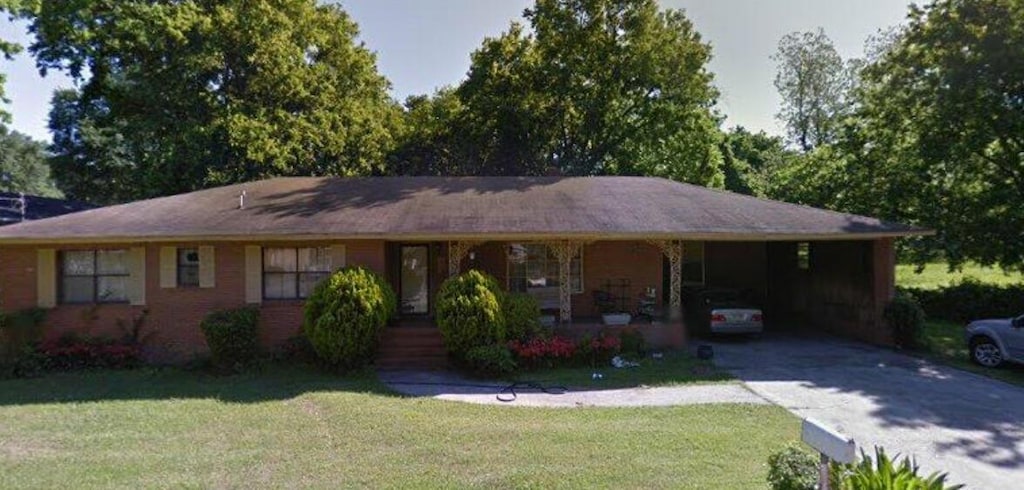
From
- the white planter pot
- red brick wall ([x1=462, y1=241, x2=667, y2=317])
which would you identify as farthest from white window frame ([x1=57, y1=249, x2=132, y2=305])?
the white planter pot

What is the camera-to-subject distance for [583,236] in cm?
1207

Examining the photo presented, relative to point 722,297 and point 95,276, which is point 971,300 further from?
point 95,276

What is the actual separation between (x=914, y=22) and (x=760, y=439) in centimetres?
1437

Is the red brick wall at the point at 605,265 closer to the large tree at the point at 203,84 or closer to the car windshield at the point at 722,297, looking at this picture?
the car windshield at the point at 722,297

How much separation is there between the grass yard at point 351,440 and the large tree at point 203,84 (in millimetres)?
12539

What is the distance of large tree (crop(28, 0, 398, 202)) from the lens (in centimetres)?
1950

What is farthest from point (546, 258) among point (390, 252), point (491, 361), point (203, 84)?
point (203, 84)

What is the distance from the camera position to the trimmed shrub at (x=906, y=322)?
13188 mm

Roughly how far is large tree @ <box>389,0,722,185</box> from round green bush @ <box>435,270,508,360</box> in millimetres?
12916

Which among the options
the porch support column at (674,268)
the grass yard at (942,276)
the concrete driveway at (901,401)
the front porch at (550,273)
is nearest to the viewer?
the concrete driveway at (901,401)

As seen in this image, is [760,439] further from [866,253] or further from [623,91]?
[623,91]

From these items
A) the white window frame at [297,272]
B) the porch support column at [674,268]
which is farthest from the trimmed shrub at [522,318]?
the white window frame at [297,272]

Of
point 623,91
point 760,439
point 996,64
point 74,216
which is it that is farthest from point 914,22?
point 74,216

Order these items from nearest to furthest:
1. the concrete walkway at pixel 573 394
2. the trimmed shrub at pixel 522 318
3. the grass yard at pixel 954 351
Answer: the concrete walkway at pixel 573 394
the grass yard at pixel 954 351
the trimmed shrub at pixel 522 318
